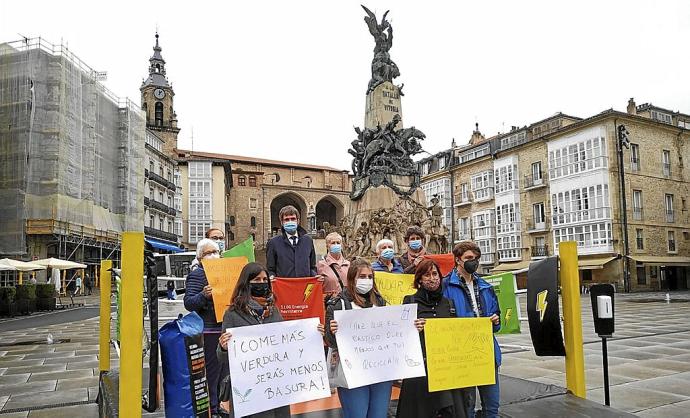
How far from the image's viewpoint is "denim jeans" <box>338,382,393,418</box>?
155 inches

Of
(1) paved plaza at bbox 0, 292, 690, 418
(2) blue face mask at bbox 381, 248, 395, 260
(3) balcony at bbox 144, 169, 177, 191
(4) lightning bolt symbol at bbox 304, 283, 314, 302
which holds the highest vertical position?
(3) balcony at bbox 144, 169, 177, 191

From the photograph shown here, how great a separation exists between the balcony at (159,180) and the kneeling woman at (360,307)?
47.6 meters

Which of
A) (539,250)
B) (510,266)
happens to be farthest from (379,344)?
(510,266)

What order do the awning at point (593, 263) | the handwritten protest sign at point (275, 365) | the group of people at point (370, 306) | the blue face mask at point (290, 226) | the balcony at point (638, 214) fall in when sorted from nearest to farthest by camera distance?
the handwritten protest sign at point (275, 365) < the group of people at point (370, 306) < the blue face mask at point (290, 226) < the awning at point (593, 263) < the balcony at point (638, 214)

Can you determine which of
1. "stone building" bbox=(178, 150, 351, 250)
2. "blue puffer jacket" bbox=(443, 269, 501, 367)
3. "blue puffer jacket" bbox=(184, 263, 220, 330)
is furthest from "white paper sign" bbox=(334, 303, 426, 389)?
"stone building" bbox=(178, 150, 351, 250)

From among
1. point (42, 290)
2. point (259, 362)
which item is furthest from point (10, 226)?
point (259, 362)

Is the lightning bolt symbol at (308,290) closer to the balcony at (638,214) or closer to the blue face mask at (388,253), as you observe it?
the blue face mask at (388,253)

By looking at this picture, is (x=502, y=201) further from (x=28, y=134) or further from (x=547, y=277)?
(x=547, y=277)

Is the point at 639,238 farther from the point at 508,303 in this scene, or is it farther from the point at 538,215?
the point at 508,303

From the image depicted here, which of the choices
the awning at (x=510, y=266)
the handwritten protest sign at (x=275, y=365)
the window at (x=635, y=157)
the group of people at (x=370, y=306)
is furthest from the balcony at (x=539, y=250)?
the handwritten protest sign at (x=275, y=365)

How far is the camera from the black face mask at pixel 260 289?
12.3ft

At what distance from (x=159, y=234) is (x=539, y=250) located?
35.2m

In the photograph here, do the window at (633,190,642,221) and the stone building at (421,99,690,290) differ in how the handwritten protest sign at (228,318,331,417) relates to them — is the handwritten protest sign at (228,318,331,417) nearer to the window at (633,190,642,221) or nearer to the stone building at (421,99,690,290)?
the stone building at (421,99,690,290)

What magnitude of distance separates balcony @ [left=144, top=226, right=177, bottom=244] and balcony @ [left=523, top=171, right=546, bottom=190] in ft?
108
